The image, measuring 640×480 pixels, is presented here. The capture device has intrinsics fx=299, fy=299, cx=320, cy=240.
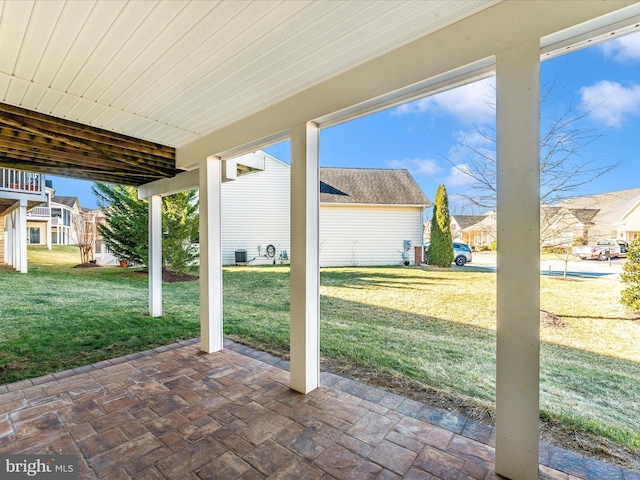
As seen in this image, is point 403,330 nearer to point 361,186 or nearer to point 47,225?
point 361,186

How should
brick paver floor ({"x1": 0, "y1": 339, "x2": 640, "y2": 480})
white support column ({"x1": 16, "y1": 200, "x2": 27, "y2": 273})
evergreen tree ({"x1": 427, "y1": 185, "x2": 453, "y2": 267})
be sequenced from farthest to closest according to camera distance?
white support column ({"x1": 16, "y1": 200, "x2": 27, "y2": 273}), evergreen tree ({"x1": 427, "y1": 185, "x2": 453, "y2": 267}), brick paver floor ({"x1": 0, "y1": 339, "x2": 640, "y2": 480})

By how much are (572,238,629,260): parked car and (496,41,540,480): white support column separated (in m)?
1.33

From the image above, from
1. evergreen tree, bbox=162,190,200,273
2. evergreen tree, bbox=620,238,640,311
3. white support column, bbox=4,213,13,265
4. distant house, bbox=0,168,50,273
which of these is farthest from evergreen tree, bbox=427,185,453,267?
white support column, bbox=4,213,13,265

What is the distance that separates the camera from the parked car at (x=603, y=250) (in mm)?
2361

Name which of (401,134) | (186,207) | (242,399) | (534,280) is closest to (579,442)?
(534,280)

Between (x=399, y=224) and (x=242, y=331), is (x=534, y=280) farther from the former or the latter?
(x=399, y=224)

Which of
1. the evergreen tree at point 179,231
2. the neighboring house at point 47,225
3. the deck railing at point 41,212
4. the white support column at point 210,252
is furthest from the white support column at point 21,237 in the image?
the white support column at point 210,252

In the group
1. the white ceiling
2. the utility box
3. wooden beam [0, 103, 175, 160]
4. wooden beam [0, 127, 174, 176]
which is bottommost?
the utility box

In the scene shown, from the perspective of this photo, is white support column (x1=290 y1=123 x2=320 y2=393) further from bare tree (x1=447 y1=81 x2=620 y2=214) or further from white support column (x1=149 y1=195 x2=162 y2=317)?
white support column (x1=149 y1=195 x2=162 y2=317)

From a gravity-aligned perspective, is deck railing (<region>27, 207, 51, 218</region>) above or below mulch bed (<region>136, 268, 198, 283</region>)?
above

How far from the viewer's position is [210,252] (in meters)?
3.79

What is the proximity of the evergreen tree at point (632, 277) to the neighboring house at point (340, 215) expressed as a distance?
2.48 meters

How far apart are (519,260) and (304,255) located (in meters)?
1.67

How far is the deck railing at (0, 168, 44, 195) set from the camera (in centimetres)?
968
